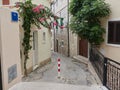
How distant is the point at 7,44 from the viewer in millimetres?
3117

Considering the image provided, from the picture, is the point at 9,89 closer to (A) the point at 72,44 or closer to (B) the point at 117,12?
(B) the point at 117,12

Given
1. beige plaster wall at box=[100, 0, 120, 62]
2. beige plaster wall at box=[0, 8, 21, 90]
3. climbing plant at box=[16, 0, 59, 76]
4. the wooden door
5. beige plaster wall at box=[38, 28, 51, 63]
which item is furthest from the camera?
the wooden door

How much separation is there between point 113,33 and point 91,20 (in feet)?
4.69

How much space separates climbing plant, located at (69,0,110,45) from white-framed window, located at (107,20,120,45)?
37cm

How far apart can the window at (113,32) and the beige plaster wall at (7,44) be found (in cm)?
744

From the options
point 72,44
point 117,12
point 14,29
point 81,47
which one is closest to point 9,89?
point 14,29

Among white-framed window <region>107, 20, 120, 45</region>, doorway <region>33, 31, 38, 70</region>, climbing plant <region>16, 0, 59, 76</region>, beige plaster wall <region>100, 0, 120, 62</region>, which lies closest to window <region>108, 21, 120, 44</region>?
white-framed window <region>107, 20, 120, 45</region>

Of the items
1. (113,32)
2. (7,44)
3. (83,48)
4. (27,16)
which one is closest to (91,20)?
(113,32)

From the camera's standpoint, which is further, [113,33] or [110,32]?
[110,32]

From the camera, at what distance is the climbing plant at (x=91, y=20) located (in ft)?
33.0

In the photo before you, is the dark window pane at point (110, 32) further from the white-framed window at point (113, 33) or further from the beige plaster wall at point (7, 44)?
the beige plaster wall at point (7, 44)

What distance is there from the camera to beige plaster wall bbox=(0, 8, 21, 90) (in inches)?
117

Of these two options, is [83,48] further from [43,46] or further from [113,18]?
[113,18]

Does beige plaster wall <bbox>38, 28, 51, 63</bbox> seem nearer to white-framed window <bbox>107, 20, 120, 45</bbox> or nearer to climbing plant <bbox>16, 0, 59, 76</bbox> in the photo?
climbing plant <bbox>16, 0, 59, 76</bbox>
